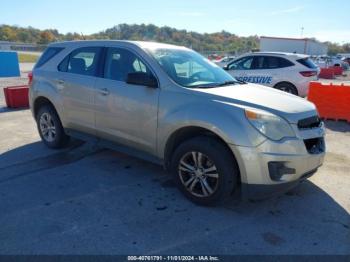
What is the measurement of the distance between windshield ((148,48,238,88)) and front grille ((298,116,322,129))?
1223 mm

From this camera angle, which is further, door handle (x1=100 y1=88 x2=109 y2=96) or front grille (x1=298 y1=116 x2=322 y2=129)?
door handle (x1=100 y1=88 x2=109 y2=96)

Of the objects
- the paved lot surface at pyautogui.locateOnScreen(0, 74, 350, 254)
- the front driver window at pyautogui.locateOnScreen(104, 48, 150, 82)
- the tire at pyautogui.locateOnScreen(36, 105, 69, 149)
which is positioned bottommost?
the paved lot surface at pyautogui.locateOnScreen(0, 74, 350, 254)

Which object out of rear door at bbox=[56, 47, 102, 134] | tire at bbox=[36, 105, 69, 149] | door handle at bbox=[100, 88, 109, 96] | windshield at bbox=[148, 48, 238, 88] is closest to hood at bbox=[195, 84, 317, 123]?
Answer: windshield at bbox=[148, 48, 238, 88]

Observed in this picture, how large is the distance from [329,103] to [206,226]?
6.57 meters

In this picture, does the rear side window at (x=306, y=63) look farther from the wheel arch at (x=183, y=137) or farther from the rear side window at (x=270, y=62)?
the wheel arch at (x=183, y=137)

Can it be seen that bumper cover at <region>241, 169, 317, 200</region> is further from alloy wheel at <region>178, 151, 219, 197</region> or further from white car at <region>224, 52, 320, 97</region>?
white car at <region>224, 52, 320, 97</region>

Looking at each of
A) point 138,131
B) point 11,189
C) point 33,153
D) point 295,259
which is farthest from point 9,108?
point 295,259

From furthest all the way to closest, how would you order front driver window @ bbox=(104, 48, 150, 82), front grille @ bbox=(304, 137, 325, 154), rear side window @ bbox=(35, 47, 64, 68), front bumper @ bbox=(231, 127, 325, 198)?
rear side window @ bbox=(35, 47, 64, 68), front driver window @ bbox=(104, 48, 150, 82), front grille @ bbox=(304, 137, 325, 154), front bumper @ bbox=(231, 127, 325, 198)

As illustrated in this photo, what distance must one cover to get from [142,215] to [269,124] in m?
1.68

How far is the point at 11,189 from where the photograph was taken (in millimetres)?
4457

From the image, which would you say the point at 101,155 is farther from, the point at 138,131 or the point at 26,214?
the point at 26,214

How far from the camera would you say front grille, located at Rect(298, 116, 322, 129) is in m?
3.79

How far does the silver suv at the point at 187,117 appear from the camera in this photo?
362 centimetres

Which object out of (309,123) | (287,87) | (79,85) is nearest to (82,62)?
(79,85)
